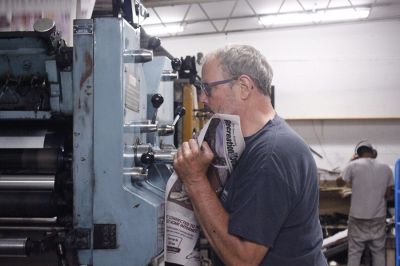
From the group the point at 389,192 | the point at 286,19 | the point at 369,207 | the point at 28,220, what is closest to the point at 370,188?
the point at 369,207

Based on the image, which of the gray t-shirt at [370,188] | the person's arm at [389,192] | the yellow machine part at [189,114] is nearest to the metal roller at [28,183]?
the yellow machine part at [189,114]

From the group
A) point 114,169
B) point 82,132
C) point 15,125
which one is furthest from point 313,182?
point 15,125

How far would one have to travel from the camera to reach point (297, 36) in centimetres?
602

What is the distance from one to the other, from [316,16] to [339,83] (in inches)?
40.7

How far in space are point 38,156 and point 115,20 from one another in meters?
0.47

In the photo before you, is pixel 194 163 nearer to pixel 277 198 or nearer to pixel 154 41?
pixel 277 198

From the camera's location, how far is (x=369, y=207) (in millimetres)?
4000

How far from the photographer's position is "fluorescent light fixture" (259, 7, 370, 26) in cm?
542

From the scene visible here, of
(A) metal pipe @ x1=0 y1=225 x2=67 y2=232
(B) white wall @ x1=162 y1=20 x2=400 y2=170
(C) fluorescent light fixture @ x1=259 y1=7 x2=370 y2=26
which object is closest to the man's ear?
(A) metal pipe @ x1=0 y1=225 x2=67 y2=232

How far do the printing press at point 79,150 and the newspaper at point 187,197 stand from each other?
7 centimetres

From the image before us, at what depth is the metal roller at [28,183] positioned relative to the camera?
1.21 m

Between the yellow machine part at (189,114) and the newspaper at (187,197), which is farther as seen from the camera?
the yellow machine part at (189,114)

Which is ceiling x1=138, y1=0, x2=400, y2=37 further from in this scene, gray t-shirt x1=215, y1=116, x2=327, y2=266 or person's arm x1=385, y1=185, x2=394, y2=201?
gray t-shirt x1=215, y1=116, x2=327, y2=266

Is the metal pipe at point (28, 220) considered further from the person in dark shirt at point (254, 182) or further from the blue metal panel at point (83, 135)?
the person in dark shirt at point (254, 182)
